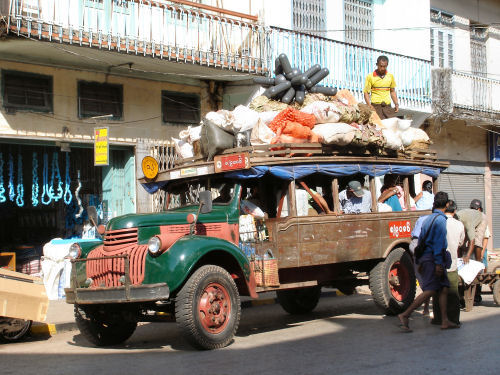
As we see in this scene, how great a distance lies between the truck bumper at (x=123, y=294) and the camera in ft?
23.7

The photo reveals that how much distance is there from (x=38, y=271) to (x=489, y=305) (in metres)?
8.34

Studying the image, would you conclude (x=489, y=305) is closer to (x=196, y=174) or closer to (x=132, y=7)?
(x=196, y=174)

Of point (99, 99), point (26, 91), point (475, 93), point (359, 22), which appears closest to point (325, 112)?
point (99, 99)

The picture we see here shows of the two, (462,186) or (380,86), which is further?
(462,186)

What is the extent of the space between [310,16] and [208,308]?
39.3 feet

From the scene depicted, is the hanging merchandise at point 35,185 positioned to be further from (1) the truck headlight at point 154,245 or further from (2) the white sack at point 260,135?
(1) the truck headlight at point 154,245

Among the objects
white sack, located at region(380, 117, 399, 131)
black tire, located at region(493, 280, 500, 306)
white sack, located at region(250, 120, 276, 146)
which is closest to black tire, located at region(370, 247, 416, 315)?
black tire, located at region(493, 280, 500, 306)

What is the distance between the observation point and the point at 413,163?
11.0 metres

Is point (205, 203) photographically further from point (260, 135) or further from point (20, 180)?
point (20, 180)

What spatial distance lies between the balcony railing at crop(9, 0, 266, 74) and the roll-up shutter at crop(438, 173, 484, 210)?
895cm

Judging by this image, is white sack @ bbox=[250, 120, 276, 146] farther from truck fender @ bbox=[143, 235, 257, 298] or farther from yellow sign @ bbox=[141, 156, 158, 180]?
truck fender @ bbox=[143, 235, 257, 298]

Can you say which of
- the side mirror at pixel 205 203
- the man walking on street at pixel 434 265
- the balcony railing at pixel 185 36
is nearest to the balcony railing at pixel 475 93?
the balcony railing at pixel 185 36

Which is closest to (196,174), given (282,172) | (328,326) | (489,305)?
(282,172)

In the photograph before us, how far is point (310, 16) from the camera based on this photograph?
58.9 feet
